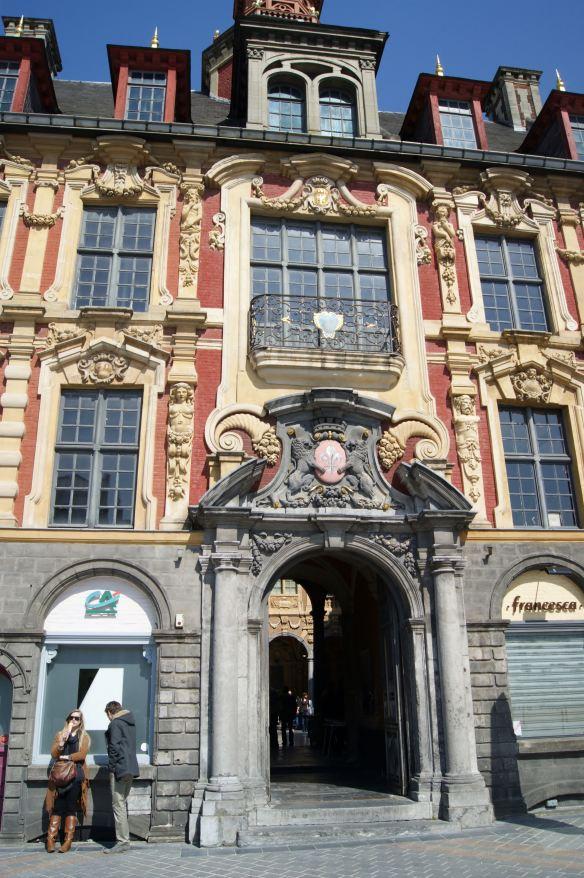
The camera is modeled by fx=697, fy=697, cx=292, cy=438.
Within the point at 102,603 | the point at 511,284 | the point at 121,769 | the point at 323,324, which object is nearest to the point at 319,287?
the point at 323,324

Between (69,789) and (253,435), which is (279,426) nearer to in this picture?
(253,435)

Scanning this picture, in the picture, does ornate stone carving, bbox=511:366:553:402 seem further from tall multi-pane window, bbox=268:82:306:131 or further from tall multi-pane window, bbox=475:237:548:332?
tall multi-pane window, bbox=268:82:306:131

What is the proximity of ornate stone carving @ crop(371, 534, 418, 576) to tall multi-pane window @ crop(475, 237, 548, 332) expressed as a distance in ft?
15.4

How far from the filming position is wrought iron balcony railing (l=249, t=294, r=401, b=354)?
11.8 meters

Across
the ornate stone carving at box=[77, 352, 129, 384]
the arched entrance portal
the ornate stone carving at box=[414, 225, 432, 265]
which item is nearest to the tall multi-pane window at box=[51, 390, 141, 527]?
the ornate stone carving at box=[77, 352, 129, 384]

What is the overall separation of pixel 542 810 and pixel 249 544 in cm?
571

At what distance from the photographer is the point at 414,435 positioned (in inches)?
458

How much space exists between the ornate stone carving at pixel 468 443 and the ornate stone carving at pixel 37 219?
302 inches

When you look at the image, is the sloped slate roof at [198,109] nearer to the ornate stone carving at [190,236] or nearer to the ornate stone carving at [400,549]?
the ornate stone carving at [190,236]

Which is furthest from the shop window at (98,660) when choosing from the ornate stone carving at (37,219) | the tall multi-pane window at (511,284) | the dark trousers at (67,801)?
the tall multi-pane window at (511,284)

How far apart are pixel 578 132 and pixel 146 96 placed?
9.21m

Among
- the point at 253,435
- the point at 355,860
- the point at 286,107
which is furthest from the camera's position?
the point at 286,107

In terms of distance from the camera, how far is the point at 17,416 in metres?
10.9

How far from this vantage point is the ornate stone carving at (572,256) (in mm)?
13594
